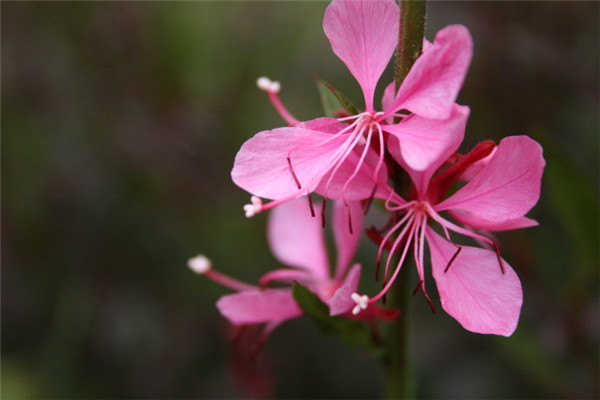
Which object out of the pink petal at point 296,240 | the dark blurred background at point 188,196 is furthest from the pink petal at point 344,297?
the dark blurred background at point 188,196

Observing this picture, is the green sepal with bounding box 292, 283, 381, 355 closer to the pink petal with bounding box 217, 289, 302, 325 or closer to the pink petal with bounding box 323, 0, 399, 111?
the pink petal with bounding box 217, 289, 302, 325

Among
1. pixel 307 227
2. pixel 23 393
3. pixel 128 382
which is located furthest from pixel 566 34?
pixel 23 393

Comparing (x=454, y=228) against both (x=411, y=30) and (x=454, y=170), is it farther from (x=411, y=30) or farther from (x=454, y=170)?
(x=411, y=30)

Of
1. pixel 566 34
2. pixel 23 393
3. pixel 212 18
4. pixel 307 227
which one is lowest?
A: pixel 23 393

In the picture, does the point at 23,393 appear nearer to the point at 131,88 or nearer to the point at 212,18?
the point at 131,88

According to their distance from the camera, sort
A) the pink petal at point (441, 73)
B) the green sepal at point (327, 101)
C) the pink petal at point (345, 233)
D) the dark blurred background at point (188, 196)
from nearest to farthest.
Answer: the pink petal at point (441, 73)
the green sepal at point (327, 101)
the pink petal at point (345, 233)
the dark blurred background at point (188, 196)

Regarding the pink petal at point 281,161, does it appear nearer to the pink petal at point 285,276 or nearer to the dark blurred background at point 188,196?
the pink petal at point 285,276

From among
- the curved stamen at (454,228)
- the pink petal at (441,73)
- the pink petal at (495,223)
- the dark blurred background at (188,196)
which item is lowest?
the dark blurred background at (188,196)
